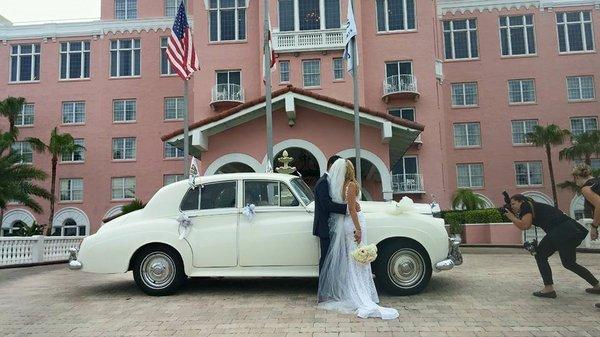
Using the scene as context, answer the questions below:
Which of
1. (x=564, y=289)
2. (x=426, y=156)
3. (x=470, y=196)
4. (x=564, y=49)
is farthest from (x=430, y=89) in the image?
(x=564, y=289)

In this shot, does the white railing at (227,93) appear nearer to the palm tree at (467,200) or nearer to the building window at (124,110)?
the building window at (124,110)

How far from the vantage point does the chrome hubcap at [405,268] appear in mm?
7406

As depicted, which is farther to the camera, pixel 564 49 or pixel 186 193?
pixel 564 49

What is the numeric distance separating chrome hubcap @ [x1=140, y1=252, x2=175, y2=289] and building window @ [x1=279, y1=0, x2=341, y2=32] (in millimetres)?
25881

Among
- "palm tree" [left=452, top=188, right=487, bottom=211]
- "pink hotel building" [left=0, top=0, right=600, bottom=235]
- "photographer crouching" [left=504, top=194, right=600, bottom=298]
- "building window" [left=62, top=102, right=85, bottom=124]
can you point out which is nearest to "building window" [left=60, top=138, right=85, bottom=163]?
"pink hotel building" [left=0, top=0, right=600, bottom=235]

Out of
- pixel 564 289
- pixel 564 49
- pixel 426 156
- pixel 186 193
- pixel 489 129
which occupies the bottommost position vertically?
pixel 564 289

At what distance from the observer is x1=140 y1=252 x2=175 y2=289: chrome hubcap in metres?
7.85

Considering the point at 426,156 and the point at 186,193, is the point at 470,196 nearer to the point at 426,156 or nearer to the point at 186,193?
the point at 426,156

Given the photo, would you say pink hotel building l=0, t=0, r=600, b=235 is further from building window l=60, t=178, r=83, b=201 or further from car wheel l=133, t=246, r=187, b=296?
car wheel l=133, t=246, r=187, b=296

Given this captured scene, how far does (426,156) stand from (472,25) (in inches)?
541

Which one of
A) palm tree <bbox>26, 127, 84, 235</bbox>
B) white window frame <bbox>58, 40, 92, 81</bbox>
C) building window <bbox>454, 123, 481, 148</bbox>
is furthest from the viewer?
white window frame <bbox>58, 40, 92, 81</bbox>

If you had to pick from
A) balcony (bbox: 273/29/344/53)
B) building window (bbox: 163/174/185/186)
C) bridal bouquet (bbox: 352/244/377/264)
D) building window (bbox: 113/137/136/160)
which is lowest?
bridal bouquet (bbox: 352/244/377/264)

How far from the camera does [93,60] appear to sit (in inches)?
1580

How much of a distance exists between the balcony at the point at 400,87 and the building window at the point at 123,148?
19763mm
